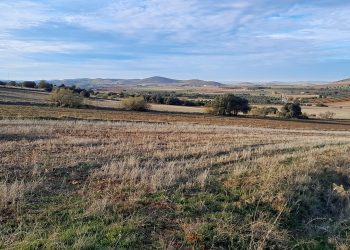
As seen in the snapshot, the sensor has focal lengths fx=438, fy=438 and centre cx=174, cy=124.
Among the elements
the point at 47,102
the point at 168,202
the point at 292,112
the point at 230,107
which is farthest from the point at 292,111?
the point at 168,202

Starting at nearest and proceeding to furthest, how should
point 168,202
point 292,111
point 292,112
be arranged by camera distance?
1. point 168,202
2. point 292,111
3. point 292,112

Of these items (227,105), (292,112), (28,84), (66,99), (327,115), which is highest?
(28,84)

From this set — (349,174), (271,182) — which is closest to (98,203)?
(271,182)

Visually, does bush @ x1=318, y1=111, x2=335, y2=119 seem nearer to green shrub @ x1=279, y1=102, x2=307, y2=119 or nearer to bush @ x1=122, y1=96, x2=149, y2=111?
green shrub @ x1=279, y1=102, x2=307, y2=119

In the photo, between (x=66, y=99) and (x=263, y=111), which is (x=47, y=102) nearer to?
(x=66, y=99)

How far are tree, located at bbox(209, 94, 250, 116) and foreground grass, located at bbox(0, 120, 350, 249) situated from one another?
2915 inches

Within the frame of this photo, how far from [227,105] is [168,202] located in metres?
81.7

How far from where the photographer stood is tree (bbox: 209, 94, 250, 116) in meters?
89.6

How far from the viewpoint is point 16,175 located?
35.5ft

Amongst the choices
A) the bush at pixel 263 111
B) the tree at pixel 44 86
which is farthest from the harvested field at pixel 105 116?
the tree at pixel 44 86

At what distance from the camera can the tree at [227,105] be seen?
89625mm

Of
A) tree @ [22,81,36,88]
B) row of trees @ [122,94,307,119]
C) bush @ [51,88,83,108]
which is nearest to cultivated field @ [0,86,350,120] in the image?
bush @ [51,88,83,108]

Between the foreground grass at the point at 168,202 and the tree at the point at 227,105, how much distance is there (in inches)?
2915

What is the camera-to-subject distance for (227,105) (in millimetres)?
90312
